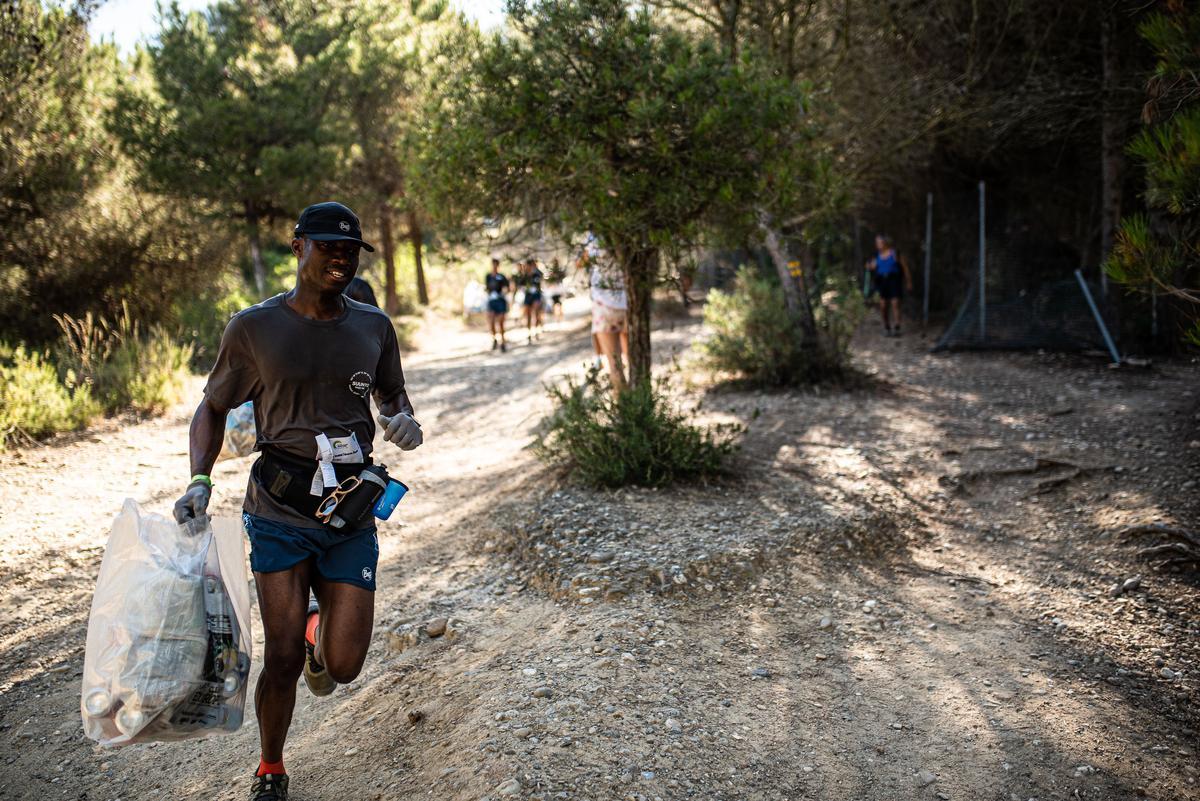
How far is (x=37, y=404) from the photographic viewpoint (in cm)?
867

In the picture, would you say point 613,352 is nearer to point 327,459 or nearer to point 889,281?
point 327,459

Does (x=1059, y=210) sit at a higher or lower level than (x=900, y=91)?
lower

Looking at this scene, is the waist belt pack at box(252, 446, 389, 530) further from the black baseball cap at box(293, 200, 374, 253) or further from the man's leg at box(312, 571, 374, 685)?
the black baseball cap at box(293, 200, 374, 253)

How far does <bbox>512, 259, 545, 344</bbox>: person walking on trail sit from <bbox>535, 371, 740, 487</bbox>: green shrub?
816 millimetres

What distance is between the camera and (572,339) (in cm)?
1864

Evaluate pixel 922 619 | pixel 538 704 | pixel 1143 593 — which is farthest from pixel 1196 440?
pixel 538 704

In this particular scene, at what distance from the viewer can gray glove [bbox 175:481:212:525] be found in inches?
116

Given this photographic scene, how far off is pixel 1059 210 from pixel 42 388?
1451 cm

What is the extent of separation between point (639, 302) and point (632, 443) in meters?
1.19

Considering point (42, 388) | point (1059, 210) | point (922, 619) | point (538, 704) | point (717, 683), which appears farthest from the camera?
point (1059, 210)

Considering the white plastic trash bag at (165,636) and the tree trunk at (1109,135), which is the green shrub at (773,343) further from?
the white plastic trash bag at (165,636)

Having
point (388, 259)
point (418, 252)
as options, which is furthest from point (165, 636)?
point (418, 252)

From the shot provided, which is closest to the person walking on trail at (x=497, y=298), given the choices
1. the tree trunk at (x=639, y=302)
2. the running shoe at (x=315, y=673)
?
the tree trunk at (x=639, y=302)

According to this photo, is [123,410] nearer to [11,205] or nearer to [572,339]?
[11,205]
